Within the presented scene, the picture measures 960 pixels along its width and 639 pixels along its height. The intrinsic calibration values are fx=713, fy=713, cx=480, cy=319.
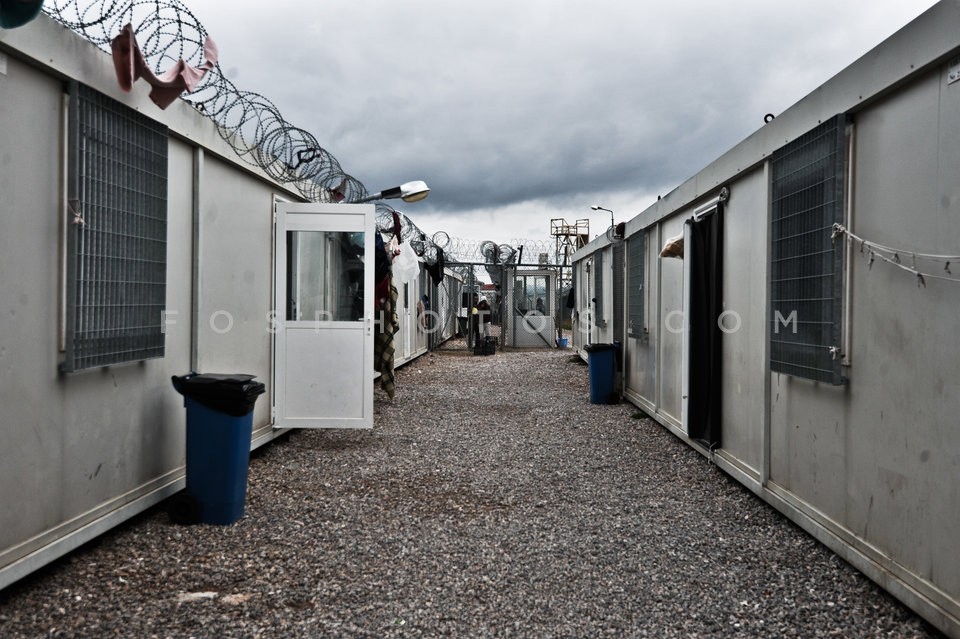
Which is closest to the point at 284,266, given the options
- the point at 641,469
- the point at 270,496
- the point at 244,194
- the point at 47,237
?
the point at 244,194

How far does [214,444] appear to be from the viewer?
4008mm

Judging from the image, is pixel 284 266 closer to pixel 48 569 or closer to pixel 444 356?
pixel 48 569


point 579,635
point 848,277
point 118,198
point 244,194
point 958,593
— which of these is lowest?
point 579,635

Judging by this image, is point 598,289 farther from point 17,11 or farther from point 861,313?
point 17,11

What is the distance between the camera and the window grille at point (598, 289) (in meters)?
12.3

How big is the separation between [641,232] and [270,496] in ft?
18.4

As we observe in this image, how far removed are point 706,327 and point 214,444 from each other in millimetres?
4070

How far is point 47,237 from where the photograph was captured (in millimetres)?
3246

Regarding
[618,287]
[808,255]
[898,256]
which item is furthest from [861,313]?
[618,287]

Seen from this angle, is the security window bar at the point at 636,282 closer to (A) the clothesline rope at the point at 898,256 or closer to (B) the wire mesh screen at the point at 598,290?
(B) the wire mesh screen at the point at 598,290

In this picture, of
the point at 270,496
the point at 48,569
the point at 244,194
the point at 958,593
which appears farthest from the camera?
the point at 244,194

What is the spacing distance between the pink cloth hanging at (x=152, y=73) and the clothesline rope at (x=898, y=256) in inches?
141

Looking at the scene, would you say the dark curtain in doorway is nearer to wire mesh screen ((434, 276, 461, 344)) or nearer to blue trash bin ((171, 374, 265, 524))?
blue trash bin ((171, 374, 265, 524))

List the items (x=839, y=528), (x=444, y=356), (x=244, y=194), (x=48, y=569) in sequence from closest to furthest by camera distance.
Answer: (x=48, y=569), (x=839, y=528), (x=244, y=194), (x=444, y=356)
